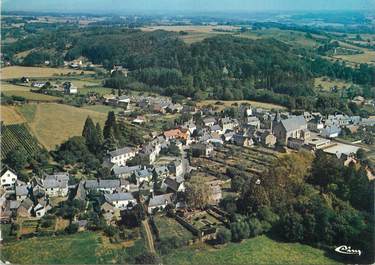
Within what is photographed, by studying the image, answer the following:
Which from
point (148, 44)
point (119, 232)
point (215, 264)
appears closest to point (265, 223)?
point (215, 264)

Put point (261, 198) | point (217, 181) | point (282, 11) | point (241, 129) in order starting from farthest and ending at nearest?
point (282, 11)
point (241, 129)
point (217, 181)
point (261, 198)

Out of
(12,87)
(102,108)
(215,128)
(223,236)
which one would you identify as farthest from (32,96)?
(223,236)

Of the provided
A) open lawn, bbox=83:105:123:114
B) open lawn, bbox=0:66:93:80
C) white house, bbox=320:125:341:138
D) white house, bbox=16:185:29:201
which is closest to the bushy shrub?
white house, bbox=16:185:29:201

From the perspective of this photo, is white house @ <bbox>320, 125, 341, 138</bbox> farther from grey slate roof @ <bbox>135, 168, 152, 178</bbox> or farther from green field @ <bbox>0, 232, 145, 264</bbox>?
green field @ <bbox>0, 232, 145, 264</bbox>

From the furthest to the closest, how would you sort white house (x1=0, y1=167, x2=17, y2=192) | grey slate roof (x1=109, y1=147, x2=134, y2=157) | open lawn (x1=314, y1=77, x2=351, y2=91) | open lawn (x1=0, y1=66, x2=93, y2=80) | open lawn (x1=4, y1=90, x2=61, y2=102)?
open lawn (x1=0, y1=66, x2=93, y2=80) < open lawn (x1=314, y1=77, x2=351, y2=91) < open lawn (x1=4, y1=90, x2=61, y2=102) < grey slate roof (x1=109, y1=147, x2=134, y2=157) < white house (x1=0, y1=167, x2=17, y2=192)

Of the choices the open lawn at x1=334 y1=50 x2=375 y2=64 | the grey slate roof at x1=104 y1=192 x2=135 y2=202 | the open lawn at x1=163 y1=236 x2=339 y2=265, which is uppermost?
the open lawn at x1=334 y1=50 x2=375 y2=64

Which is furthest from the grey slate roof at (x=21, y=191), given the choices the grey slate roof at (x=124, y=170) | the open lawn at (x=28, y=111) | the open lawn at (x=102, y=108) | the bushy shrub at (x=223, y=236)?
the open lawn at (x=102, y=108)

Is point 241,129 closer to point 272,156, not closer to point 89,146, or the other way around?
point 272,156

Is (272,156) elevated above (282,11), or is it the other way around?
(282,11)
